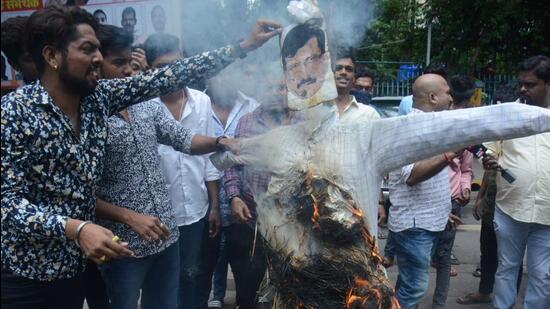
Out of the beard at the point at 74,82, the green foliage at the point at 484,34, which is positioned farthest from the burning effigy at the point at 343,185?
the green foliage at the point at 484,34

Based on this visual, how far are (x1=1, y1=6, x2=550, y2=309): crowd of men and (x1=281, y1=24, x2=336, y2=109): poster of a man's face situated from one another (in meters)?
0.18

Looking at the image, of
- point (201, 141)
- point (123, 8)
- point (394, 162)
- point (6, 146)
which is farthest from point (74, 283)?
point (123, 8)

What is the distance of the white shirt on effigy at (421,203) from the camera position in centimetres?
344

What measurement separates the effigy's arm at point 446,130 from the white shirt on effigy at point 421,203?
1393 millimetres

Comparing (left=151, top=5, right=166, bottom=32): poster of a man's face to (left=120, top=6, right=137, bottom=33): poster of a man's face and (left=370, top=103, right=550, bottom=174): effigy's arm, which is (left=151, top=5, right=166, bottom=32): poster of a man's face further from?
(left=370, top=103, right=550, bottom=174): effigy's arm

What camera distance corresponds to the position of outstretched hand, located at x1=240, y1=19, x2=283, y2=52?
2.30m

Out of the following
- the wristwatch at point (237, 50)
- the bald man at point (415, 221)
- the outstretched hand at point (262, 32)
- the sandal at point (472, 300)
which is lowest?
the sandal at point (472, 300)

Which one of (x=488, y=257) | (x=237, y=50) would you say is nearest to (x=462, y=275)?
(x=488, y=257)

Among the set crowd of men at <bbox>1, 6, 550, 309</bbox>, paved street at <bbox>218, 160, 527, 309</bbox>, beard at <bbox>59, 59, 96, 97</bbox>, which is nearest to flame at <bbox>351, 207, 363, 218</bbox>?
crowd of men at <bbox>1, 6, 550, 309</bbox>

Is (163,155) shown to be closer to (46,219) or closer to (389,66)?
(46,219)

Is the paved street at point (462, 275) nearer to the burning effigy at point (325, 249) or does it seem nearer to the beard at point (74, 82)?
the burning effigy at point (325, 249)

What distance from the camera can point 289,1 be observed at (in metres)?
2.23

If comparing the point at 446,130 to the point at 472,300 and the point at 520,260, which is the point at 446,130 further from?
the point at 472,300

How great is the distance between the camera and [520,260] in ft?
12.1
